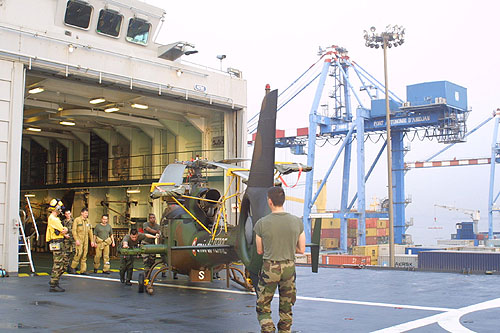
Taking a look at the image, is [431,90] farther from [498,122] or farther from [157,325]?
[157,325]

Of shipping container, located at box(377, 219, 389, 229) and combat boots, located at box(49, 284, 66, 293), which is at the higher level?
shipping container, located at box(377, 219, 389, 229)

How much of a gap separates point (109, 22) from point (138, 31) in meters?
1.36

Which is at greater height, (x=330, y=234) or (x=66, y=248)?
(x=66, y=248)

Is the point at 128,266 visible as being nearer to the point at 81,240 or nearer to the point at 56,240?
the point at 56,240

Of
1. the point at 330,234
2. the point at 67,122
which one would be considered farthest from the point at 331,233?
the point at 67,122

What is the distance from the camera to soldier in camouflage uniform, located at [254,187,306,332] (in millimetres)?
6363

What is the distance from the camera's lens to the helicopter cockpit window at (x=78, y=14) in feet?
61.5

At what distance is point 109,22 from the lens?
65.3 ft

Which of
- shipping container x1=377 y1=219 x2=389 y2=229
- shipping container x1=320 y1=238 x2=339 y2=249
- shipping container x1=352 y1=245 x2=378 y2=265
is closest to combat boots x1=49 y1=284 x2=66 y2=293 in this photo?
shipping container x1=352 y1=245 x2=378 y2=265

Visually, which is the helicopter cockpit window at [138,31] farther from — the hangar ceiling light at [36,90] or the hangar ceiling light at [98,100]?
the hangar ceiling light at [36,90]

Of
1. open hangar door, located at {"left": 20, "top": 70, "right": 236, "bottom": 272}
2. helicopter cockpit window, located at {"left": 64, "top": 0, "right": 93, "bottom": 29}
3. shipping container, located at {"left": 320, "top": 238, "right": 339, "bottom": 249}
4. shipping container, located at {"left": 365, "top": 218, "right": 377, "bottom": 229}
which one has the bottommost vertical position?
shipping container, located at {"left": 320, "top": 238, "right": 339, "bottom": 249}

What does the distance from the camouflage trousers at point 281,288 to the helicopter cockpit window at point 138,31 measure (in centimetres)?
1631

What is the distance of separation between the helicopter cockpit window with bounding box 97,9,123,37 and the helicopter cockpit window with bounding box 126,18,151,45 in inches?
19.1

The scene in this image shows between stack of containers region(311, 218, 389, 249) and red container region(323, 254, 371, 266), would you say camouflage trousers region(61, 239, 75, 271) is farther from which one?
stack of containers region(311, 218, 389, 249)
